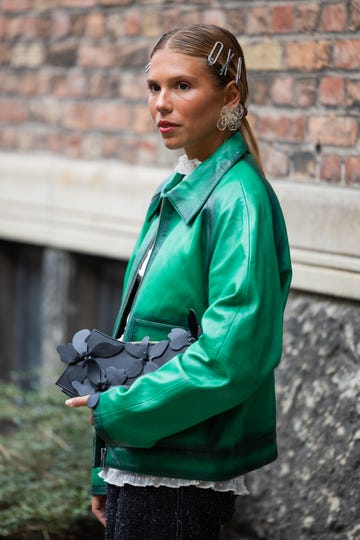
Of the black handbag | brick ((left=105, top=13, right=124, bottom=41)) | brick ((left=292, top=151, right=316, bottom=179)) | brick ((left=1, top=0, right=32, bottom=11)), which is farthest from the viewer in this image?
brick ((left=1, top=0, right=32, bottom=11))

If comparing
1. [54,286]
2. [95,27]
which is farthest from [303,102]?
[54,286]

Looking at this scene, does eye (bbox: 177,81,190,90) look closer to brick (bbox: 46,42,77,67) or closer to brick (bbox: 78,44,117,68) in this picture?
brick (bbox: 78,44,117,68)

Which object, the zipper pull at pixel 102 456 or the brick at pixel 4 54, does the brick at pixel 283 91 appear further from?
the brick at pixel 4 54

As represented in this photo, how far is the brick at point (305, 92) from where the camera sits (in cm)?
374

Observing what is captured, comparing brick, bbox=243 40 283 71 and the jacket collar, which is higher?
brick, bbox=243 40 283 71

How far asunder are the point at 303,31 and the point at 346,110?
0.39 metres

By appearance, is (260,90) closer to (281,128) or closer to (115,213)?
(281,128)

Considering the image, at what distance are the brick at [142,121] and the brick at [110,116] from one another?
6 cm

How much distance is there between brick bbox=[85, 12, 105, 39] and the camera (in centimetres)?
489

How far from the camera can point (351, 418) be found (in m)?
3.45

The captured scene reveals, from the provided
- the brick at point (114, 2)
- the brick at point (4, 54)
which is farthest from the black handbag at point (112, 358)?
the brick at point (4, 54)

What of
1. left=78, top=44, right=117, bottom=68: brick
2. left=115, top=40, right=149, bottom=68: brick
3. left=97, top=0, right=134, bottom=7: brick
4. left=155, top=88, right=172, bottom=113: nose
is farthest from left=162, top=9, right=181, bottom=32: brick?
left=155, top=88, right=172, bottom=113: nose

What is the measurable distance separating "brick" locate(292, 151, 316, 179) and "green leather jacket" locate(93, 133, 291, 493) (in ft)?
4.16

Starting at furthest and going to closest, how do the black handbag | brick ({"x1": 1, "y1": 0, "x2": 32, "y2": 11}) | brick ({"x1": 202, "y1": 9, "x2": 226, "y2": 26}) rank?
brick ({"x1": 1, "y1": 0, "x2": 32, "y2": 11}) → brick ({"x1": 202, "y1": 9, "x2": 226, "y2": 26}) → the black handbag
